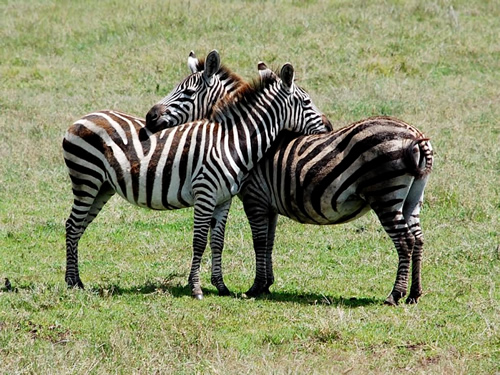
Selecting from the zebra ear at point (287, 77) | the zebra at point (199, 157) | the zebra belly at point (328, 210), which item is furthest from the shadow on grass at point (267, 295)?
the zebra ear at point (287, 77)

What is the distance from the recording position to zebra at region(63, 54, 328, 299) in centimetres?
952

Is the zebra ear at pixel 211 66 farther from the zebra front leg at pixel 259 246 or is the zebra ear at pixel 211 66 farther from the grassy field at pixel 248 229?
the grassy field at pixel 248 229

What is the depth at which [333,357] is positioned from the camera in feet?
24.5

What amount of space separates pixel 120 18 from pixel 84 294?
16896mm

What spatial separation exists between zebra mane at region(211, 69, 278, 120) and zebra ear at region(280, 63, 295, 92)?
0.14 meters

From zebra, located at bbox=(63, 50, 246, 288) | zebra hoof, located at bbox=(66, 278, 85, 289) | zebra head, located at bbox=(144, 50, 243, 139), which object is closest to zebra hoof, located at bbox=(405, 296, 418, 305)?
zebra, located at bbox=(63, 50, 246, 288)

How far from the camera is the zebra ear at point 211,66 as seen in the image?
10.6 meters

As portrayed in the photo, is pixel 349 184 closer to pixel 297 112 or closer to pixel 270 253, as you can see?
pixel 297 112

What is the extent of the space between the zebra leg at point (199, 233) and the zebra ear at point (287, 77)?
1641 millimetres

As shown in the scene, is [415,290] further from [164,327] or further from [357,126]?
[164,327]

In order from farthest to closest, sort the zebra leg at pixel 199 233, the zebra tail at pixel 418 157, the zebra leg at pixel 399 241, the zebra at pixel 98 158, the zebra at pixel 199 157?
the zebra at pixel 98 158, the zebra at pixel 199 157, the zebra leg at pixel 199 233, the zebra leg at pixel 399 241, the zebra tail at pixel 418 157

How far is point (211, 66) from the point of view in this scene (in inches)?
419

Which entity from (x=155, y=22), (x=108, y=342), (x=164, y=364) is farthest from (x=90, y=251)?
(x=155, y=22)

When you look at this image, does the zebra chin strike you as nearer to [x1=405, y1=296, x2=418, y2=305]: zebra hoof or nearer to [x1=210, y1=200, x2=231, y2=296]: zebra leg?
[x1=210, y1=200, x2=231, y2=296]: zebra leg
